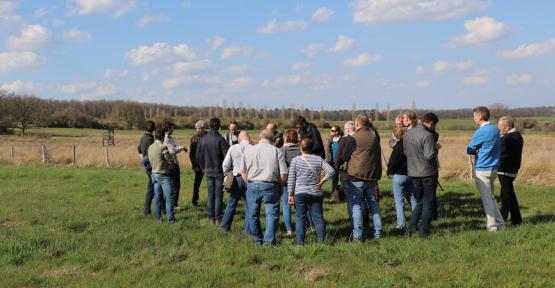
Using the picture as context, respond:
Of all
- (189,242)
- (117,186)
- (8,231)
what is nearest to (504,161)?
(189,242)

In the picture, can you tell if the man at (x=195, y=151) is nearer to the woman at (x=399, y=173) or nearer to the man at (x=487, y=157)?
the woman at (x=399, y=173)

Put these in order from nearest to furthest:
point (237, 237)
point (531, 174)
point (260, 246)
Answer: point (260, 246), point (237, 237), point (531, 174)

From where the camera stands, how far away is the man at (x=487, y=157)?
752 centimetres

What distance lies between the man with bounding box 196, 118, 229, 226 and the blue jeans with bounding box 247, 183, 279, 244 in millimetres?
1520

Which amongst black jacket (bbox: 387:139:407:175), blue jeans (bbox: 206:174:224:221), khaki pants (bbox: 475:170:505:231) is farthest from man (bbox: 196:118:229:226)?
khaki pants (bbox: 475:170:505:231)

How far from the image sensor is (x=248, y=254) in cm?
634

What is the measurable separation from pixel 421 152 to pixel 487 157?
1.18m

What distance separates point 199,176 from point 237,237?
3614mm

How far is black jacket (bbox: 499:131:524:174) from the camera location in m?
8.24

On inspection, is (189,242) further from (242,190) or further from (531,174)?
(531,174)

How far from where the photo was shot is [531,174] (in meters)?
16.0

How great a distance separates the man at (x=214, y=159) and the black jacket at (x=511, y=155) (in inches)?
184

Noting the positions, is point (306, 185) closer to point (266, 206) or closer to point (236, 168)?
point (266, 206)

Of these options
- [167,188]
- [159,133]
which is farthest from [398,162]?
[159,133]
